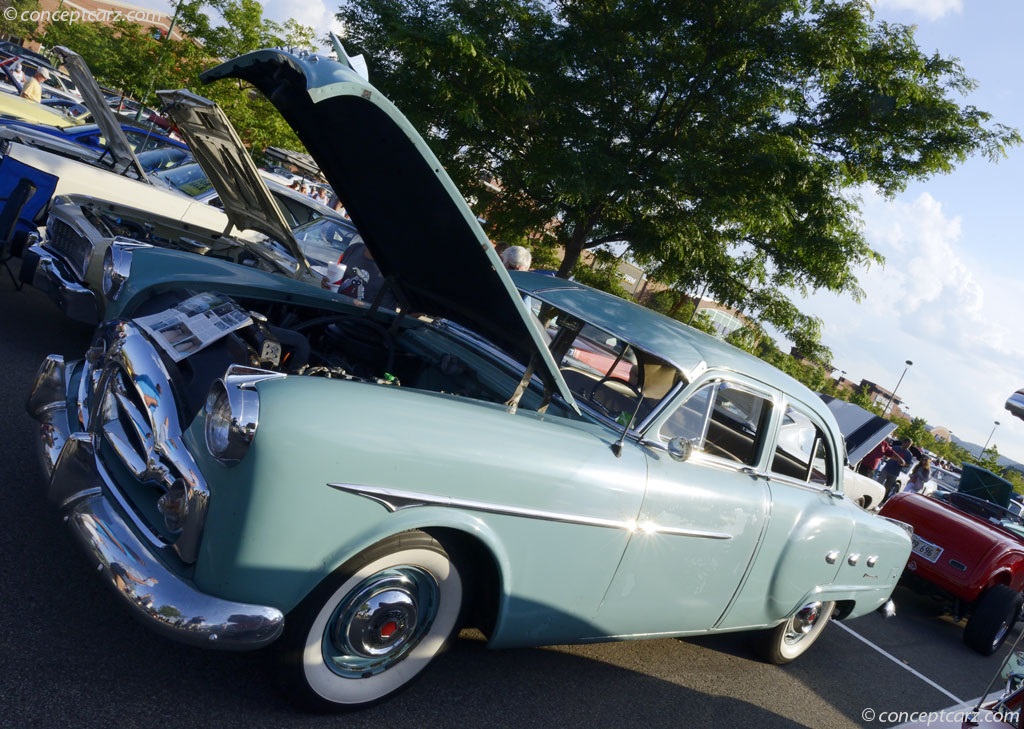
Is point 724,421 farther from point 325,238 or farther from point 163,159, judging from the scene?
point 163,159

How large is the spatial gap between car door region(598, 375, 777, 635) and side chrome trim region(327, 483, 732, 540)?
0.02 meters

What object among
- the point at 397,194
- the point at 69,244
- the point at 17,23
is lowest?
the point at 69,244

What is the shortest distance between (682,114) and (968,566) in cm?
598

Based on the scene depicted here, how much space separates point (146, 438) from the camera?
2.54 m

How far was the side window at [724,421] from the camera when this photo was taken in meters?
3.38

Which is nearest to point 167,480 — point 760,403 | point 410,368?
point 410,368

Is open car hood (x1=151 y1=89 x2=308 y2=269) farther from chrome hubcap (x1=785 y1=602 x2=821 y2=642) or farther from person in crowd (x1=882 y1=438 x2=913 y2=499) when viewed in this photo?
person in crowd (x1=882 y1=438 x2=913 y2=499)

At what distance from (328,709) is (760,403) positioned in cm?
240

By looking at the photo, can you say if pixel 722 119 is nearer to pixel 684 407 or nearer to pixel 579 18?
pixel 579 18

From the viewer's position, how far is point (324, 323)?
4.03 m

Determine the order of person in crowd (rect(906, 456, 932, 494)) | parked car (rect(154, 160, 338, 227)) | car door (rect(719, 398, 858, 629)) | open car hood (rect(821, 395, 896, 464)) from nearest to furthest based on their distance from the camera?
1. car door (rect(719, 398, 858, 629))
2. parked car (rect(154, 160, 338, 227))
3. open car hood (rect(821, 395, 896, 464))
4. person in crowd (rect(906, 456, 932, 494))

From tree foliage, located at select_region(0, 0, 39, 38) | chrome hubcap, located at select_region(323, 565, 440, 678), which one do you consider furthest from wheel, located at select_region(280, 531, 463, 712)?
tree foliage, located at select_region(0, 0, 39, 38)

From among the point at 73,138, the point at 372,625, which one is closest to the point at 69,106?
the point at 73,138

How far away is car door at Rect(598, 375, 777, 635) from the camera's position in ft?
10.1
